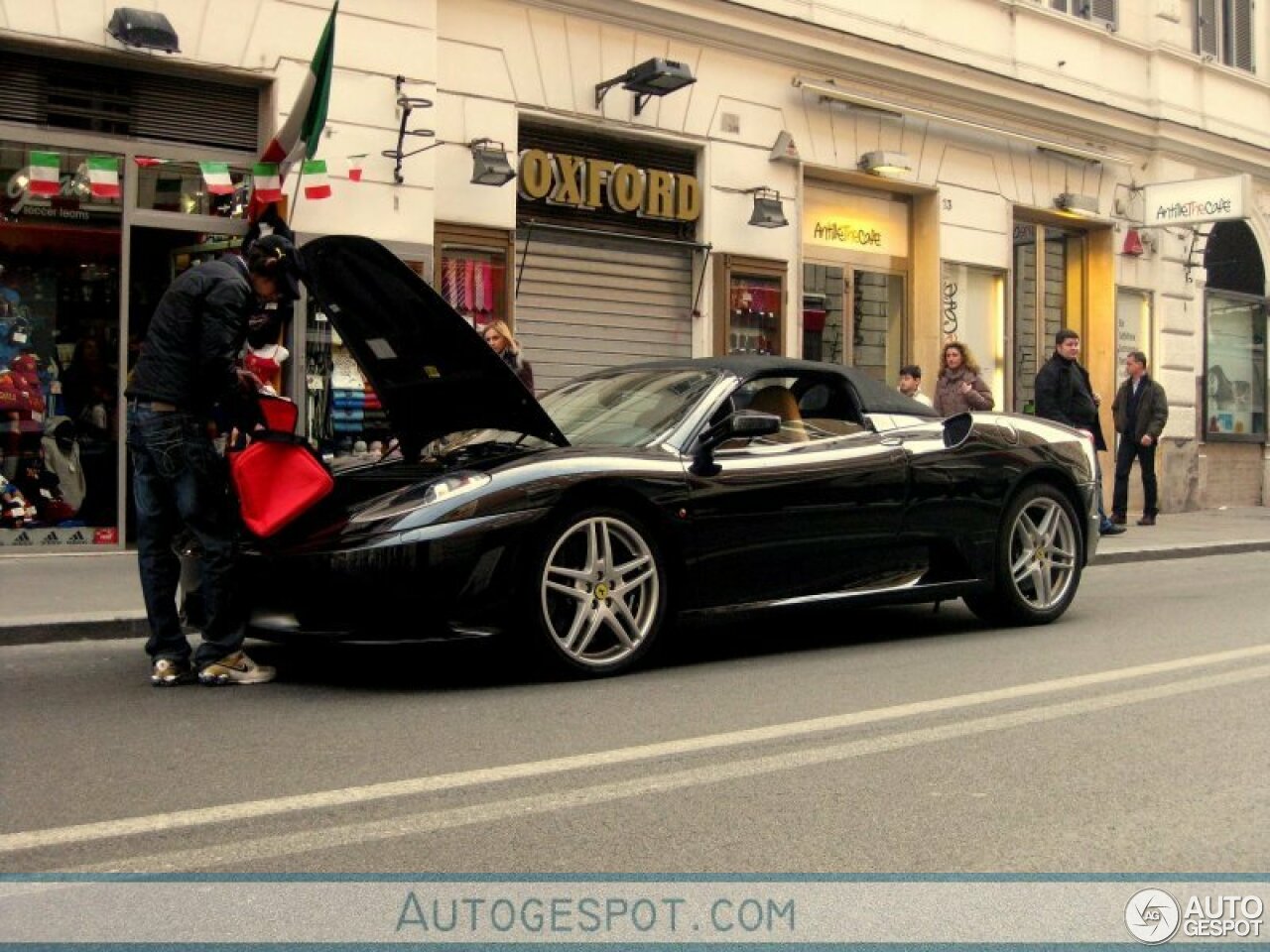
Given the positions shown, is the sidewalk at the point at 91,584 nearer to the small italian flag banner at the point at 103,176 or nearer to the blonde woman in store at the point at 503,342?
the small italian flag banner at the point at 103,176

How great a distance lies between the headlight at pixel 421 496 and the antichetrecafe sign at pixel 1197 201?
14539 mm

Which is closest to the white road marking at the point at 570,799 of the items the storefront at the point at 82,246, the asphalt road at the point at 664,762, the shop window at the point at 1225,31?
the asphalt road at the point at 664,762

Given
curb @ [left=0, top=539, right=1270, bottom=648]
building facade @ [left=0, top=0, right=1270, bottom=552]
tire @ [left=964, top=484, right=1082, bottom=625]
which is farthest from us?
building facade @ [left=0, top=0, right=1270, bottom=552]

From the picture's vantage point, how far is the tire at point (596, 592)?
5645 millimetres

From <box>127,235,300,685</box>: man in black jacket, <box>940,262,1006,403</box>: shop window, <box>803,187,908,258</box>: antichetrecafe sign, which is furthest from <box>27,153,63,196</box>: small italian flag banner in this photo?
<box>940,262,1006,403</box>: shop window

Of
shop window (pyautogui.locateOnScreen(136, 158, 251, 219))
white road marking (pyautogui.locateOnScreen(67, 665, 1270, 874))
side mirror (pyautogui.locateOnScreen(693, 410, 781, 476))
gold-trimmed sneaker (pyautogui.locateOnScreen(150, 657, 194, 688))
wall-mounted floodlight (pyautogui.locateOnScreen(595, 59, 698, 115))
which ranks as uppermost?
wall-mounted floodlight (pyautogui.locateOnScreen(595, 59, 698, 115))

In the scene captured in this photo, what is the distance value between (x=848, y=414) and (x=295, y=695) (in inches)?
117

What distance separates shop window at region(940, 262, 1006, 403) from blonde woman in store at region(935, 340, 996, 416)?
4.12 m

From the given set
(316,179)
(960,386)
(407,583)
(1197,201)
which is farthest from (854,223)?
(407,583)

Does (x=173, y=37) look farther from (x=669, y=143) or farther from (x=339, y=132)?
(x=669, y=143)

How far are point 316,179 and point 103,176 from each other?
1557 millimetres

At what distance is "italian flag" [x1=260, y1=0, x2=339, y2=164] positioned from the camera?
34.7ft

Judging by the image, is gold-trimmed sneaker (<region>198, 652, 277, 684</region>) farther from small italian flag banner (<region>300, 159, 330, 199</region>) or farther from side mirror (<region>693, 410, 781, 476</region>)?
small italian flag banner (<region>300, 159, 330, 199</region>)

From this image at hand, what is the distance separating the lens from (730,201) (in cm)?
1450
